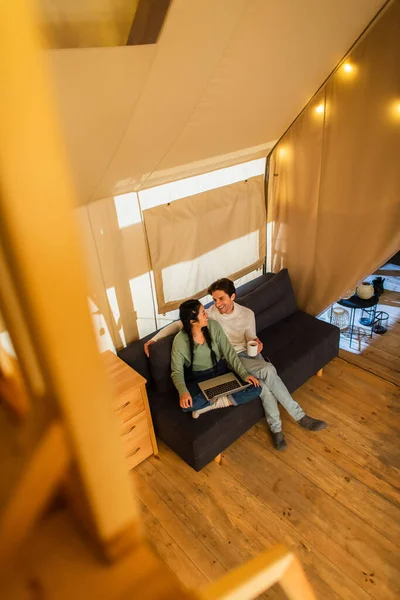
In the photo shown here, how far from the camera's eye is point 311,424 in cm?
281

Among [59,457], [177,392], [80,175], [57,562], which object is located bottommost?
[177,392]

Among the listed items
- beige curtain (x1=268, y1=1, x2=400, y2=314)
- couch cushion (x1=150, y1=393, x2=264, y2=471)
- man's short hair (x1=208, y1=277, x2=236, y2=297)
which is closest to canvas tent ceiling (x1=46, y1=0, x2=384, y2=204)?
beige curtain (x1=268, y1=1, x2=400, y2=314)

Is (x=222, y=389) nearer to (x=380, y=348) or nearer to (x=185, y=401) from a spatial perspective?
(x=185, y=401)

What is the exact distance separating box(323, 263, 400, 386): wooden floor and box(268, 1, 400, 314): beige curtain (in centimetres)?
46

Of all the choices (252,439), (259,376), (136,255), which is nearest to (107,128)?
(136,255)

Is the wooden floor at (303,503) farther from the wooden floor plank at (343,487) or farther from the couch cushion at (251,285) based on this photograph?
the couch cushion at (251,285)

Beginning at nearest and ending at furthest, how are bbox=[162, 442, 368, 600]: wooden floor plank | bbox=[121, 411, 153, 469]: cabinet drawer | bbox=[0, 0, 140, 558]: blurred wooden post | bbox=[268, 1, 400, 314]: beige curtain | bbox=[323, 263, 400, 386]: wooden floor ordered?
bbox=[0, 0, 140, 558]: blurred wooden post
bbox=[162, 442, 368, 600]: wooden floor plank
bbox=[121, 411, 153, 469]: cabinet drawer
bbox=[268, 1, 400, 314]: beige curtain
bbox=[323, 263, 400, 386]: wooden floor

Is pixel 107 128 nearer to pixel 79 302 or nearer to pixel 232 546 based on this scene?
pixel 79 302

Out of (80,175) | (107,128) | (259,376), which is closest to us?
(107,128)

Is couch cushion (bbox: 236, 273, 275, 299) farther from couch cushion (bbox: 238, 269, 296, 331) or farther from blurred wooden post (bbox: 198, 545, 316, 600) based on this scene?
blurred wooden post (bbox: 198, 545, 316, 600)

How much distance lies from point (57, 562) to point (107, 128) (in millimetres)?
1851

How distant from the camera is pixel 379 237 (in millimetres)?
3111

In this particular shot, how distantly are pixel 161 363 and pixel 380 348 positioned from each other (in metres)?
2.04

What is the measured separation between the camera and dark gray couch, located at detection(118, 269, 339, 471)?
249 cm
